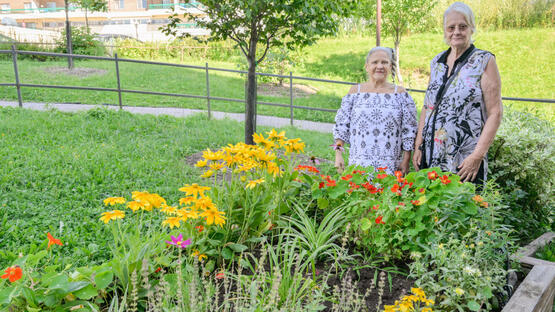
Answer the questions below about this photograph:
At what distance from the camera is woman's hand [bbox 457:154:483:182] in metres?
2.60

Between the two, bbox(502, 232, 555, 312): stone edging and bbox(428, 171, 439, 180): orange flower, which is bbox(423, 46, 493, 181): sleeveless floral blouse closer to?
bbox(428, 171, 439, 180): orange flower

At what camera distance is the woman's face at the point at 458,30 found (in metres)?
2.58

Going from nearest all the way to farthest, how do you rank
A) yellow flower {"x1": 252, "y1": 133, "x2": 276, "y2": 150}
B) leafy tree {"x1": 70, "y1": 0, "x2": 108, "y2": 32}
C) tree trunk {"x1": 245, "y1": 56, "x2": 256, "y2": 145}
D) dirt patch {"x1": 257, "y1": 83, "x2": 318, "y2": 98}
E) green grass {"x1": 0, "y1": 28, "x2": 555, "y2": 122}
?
yellow flower {"x1": 252, "y1": 133, "x2": 276, "y2": 150}, tree trunk {"x1": 245, "y1": 56, "x2": 256, "y2": 145}, green grass {"x1": 0, "y1": 28, "x2": 555, "y2": 122}, dirt patch {"x1": 257, "y1": 83, "x2": 318, "y2": 98}, leafy tree {"x1": 70, "y1": 0, "x2": 108, "y2": 32}

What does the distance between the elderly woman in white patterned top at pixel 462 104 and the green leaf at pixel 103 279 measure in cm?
210

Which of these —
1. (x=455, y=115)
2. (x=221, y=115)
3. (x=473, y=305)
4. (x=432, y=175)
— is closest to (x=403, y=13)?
(x=221, y=115)

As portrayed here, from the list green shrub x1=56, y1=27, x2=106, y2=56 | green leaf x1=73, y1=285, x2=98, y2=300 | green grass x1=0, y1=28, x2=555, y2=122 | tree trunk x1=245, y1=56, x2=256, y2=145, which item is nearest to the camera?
green leaf x1=73, y1=285, x2=98, y2=300

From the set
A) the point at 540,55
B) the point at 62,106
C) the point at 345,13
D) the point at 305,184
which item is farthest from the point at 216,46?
the point at 305,184

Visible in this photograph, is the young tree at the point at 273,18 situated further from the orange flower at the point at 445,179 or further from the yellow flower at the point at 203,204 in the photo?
the yellow flower at the point at 203,204

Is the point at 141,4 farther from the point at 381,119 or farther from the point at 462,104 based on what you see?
the point at 462,104

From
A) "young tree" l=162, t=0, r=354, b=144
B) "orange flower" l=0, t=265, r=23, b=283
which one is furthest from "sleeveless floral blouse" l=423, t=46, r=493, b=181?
"orange flower" l=0, t=265, r=23, b=283

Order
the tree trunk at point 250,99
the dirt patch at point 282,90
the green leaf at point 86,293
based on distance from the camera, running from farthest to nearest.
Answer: the dirt patch at point 282,90 < the tree trunk at point 250,99 < the green leaf at point 86,293

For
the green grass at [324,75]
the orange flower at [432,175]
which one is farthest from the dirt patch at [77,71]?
the orange flower at [432,175]

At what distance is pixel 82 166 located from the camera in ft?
15.7

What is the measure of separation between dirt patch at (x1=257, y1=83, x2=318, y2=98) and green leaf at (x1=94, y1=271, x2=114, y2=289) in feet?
41.7
